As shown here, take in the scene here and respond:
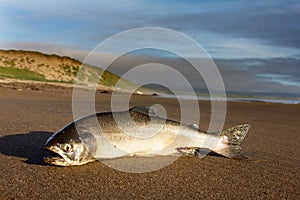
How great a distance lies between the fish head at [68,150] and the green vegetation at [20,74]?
31551 millimetres

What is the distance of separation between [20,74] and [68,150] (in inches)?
1375

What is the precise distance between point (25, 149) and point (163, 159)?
57.4 inches

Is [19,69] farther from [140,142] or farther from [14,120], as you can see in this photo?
[140,142]

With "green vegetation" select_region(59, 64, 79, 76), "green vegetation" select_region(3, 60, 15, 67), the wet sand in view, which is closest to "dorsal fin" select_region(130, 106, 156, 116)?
the wet sand

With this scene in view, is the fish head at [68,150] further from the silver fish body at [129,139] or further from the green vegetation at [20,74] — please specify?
the green vegetation at [20,74]

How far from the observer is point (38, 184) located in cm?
307

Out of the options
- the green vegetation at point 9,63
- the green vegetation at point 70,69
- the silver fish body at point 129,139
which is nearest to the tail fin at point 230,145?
the silver fish body at point 129,139

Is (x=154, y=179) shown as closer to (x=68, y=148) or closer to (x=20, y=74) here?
(x=68, y=148)

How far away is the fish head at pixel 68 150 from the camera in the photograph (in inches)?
137

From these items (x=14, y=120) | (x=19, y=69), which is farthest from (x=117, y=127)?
(x=19, y=69)

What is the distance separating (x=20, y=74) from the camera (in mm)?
36625

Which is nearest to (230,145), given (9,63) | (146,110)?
(146,110)

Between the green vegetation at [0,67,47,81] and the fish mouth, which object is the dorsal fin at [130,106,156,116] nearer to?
the fish mouth

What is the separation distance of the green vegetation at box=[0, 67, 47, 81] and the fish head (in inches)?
1242
